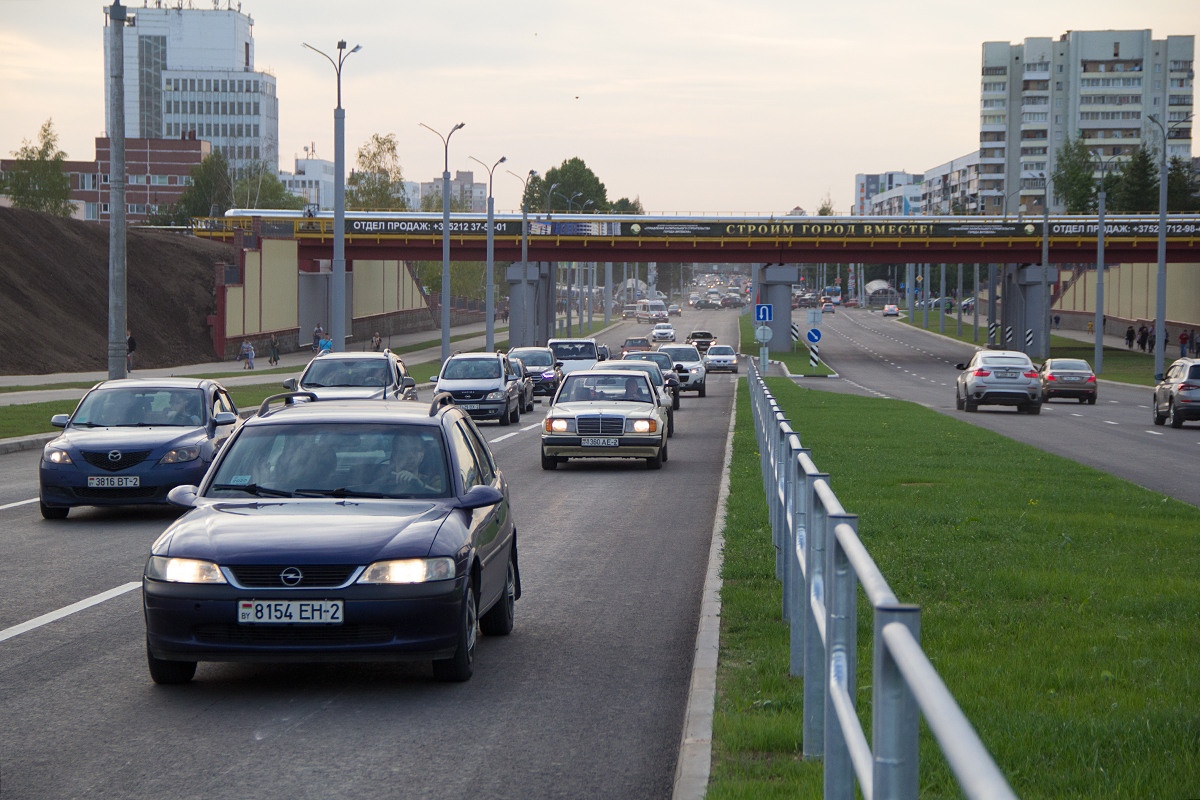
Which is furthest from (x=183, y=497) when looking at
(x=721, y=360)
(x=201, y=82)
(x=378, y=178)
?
(x=201, y=82)

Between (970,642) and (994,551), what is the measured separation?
342cm

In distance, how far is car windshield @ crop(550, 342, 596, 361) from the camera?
47.7 m

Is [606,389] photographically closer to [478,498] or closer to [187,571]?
[478,498]

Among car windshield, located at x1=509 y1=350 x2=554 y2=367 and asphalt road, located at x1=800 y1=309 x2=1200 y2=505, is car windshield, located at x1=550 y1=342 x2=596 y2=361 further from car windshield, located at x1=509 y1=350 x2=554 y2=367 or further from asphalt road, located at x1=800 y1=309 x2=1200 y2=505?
asphalt road, located at x1=800 y1=309 x2=1200 y2=505

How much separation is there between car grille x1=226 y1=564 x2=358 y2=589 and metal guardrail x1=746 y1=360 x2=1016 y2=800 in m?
2.21

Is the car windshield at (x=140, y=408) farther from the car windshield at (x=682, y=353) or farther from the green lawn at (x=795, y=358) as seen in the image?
the green lawn at (x=795, y=358)

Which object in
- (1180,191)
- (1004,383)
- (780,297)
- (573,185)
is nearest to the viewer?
(1004,383)

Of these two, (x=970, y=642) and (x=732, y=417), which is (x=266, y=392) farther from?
(x=970, y=642)

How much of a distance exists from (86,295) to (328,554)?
5571 centimetres

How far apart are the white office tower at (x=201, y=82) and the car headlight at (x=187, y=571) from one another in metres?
186

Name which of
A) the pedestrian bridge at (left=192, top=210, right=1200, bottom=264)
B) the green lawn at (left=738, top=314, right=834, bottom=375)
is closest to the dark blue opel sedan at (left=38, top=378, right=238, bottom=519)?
the green lawn at (left=738, top=314, right=834, bottom=375)

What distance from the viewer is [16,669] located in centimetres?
734

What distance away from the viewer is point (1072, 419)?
33.0m

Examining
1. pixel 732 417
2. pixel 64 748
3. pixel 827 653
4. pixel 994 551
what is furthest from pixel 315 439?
pixel 732 417
